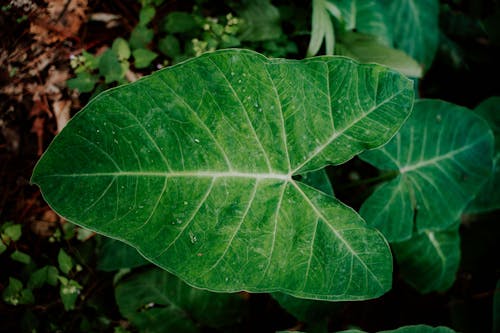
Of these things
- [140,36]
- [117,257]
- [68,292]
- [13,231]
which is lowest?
[68,292]

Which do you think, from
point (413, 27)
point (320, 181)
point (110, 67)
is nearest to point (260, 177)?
point (320, 181)

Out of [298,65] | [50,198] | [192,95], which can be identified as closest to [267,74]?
[298,65]

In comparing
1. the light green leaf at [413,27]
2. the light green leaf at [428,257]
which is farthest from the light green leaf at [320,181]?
the light green leaf at [413,27]

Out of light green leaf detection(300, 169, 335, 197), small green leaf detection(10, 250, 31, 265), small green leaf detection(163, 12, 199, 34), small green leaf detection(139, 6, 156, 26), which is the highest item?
small green leaf detection(139, 6, 156, 26)

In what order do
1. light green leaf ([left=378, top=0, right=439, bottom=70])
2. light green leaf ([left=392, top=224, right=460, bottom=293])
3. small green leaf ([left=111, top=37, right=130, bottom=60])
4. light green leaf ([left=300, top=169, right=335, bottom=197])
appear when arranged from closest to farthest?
light green leaf ([left=300, top=169, right=335, bottom=197])
small green leaf ([left=111, top=37, right=130, bottom=60])
light green leaf ([left=392, top=224, right=460, bottom=293])
light green leaf ([left=378, top=0, right=439, bottom=70])

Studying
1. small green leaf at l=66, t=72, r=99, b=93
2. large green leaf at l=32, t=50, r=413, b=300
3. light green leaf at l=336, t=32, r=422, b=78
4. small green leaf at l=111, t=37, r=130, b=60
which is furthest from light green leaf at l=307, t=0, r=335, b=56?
small green leaf at l=66, t=72, r=99, b=93

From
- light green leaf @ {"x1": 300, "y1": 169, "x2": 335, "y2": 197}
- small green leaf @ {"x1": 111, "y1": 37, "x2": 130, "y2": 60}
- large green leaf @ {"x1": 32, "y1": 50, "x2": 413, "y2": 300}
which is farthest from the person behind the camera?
small green leaf @ {"x1": 111, "y1": 37, "x2": 130, "y2": 60}

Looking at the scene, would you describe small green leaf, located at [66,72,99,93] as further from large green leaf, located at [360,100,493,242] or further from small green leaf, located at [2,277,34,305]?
large green leaf, located at [360,100,493,242]

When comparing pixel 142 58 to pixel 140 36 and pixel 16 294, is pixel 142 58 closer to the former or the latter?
pixel 140 36
